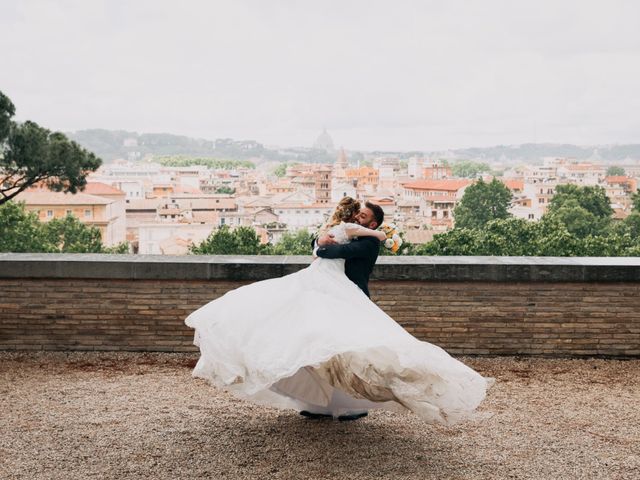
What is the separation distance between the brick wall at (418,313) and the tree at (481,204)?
243 feet

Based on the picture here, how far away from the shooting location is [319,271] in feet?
14.8

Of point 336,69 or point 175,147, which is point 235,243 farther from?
point 336,69

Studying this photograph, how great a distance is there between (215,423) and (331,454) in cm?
86

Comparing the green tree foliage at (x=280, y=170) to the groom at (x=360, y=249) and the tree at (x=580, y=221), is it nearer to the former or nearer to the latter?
the tree at (x=580, y=221)

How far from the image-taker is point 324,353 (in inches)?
155

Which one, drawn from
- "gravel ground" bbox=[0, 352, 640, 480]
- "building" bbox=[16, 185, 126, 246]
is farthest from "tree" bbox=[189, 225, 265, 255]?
"gravel ground" bbox=[0, 352, 640, 480]

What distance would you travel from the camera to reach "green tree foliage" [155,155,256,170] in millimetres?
149750

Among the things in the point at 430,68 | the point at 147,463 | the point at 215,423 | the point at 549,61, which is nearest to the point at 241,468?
the point at 147,463

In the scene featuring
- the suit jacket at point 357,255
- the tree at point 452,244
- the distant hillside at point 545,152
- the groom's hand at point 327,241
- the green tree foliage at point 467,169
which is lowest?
the tree at point 452,244

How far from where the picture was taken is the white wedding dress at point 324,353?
395cm

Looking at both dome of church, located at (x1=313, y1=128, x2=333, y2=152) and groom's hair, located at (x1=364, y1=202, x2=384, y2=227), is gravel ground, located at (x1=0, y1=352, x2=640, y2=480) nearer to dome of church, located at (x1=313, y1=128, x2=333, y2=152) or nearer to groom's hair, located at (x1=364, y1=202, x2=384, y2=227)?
groom's hair, located at (x1=364, y1=202, x2=384, y2=227)

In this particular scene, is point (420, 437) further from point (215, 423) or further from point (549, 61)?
point (549, 61)

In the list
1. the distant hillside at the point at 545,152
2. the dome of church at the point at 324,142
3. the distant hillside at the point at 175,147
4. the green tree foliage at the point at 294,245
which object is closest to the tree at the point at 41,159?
the green tree foliage at the point at 294,245

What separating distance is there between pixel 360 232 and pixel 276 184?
137407mm
